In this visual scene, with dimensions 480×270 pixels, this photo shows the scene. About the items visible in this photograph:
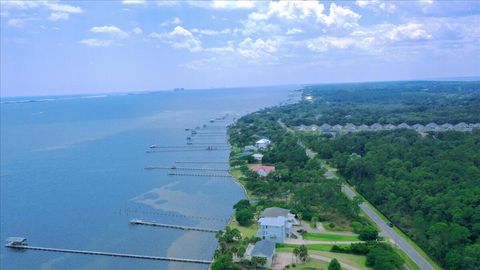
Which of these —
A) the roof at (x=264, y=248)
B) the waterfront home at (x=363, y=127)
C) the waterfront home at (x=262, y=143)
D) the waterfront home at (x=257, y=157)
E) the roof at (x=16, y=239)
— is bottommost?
the roof at (x=16, y=239)

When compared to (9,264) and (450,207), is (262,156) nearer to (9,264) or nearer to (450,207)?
(450,207)

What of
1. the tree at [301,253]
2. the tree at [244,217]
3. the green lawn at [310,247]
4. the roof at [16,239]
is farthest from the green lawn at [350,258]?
the roof at [16,239]

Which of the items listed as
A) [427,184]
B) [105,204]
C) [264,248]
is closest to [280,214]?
[264,248]

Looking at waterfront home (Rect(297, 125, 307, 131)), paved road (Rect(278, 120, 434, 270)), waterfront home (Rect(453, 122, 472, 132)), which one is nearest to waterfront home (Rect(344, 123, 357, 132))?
waterfront home (Rect(297, 125, 307, 131))

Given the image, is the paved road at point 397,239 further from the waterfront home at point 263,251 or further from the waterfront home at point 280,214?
the waterfront home at point 263,251

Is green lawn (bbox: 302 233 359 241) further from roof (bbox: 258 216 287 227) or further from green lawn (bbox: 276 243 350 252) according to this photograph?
roof (bbox: 258 216 287 227)
